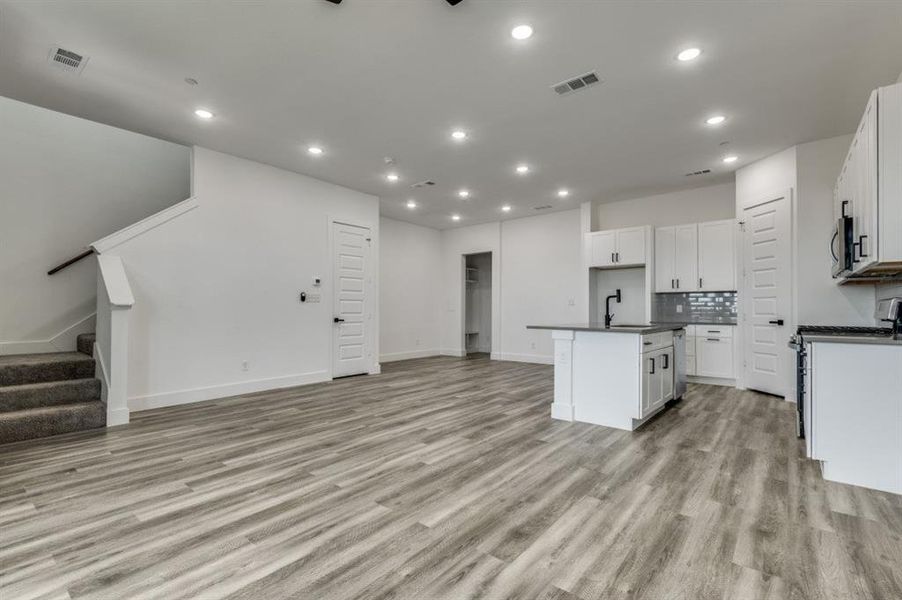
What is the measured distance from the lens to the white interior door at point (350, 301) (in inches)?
247

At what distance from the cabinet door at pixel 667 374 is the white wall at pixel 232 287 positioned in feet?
15.0

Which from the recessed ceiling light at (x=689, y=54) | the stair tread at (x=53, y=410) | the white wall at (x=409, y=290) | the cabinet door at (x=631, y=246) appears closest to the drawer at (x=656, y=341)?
the recessed ceiling light at (x=689, y=54)

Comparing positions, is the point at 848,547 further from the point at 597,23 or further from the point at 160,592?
the point at 597,23

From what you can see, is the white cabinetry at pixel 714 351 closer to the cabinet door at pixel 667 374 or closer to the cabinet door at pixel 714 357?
the cabinet door at pixel 714 357

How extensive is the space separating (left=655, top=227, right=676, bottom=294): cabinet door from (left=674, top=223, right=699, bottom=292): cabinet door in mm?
57

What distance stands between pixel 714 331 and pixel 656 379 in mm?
2535

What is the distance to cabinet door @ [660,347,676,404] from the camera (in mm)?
4215

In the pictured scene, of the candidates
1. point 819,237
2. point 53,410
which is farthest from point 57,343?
point 819,237

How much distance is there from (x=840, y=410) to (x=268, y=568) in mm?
3450

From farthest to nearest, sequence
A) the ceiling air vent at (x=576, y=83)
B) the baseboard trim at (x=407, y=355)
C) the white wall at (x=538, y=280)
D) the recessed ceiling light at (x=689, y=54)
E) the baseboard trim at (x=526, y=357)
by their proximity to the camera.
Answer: the baseboard trim at (x=407, y=355) < the baseboard trim at (x=526, y=357) < the white wall at (x=538, y=280) < the ceiling air vent at (x=576, y=83) < the recessed ceiling light at (x=689, y=54)

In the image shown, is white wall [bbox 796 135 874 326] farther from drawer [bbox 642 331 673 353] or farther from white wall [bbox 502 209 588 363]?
white wall [bbox 502 209 588 363]

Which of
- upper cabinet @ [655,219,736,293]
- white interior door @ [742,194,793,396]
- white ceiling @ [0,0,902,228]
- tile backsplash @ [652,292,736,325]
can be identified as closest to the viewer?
white ceiling @ [0,0,902,228]

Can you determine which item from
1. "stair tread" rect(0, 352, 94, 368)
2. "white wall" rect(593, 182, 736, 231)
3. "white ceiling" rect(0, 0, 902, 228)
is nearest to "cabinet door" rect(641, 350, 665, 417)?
"white ceiling" rect(0, 0, 902, 228)

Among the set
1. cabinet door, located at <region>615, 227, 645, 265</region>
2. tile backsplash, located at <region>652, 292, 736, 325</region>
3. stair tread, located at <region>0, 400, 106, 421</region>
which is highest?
cabinet door, located at <region>615, 227, 645, 265</region>
